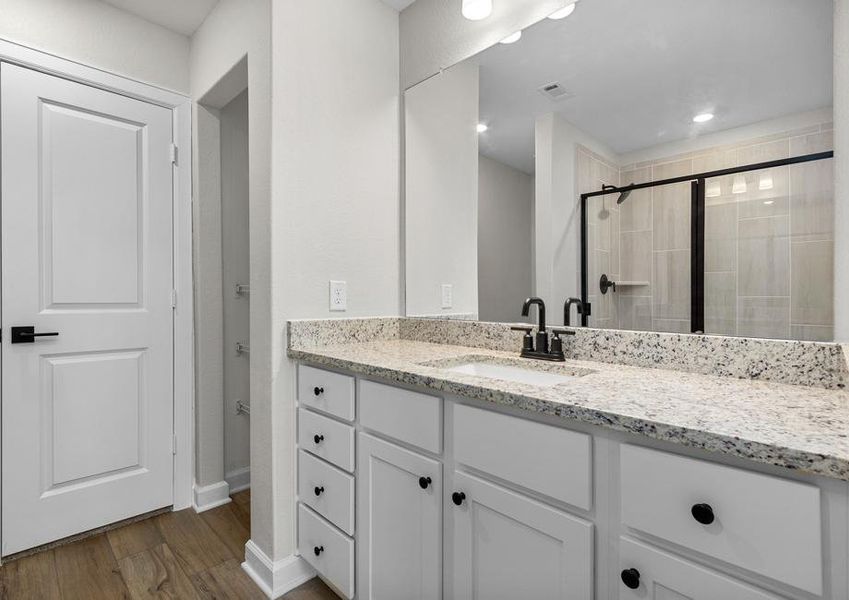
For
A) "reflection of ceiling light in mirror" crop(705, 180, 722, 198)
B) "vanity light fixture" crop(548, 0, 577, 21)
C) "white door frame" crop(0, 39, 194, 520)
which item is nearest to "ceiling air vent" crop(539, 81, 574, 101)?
"vanity light fixture" crop(548, 0, 577, 21)

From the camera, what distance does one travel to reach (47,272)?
182 centimetres

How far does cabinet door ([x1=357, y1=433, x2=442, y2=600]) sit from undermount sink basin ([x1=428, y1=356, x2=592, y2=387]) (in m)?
0.31

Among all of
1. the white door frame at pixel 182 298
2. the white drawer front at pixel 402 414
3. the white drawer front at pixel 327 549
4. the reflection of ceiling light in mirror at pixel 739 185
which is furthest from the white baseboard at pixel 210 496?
the reflection of ceiling light in mirror at pixel 739 185

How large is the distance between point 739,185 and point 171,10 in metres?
2.46

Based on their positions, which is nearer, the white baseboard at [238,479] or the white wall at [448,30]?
the white wall at [448,30]

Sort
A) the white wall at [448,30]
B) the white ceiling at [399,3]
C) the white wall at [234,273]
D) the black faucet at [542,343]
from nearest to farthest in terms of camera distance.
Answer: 1. the black faucet at [542,343]
2. the white wall at [448,30]
3. the white ceiling at [399,3]
4. the white wall at [234,273]

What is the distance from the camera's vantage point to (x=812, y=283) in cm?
106

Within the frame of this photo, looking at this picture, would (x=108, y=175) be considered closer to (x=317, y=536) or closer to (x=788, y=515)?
(x=317, y=536)

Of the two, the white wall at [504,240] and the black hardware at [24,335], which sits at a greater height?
the white wall at [504,240]

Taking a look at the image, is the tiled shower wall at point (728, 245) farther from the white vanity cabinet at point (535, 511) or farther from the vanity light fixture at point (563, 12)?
the white vanity cabinet at point (535, 511)

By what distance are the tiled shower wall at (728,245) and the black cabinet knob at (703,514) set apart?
0.63 meters

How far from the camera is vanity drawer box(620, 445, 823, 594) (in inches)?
24.8

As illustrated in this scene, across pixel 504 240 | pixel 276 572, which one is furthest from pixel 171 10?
pixel 276 572

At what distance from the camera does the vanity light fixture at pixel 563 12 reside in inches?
57.1
